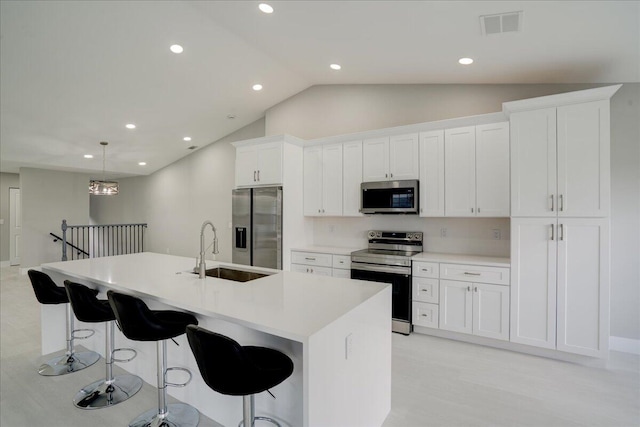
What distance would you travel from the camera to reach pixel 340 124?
193 inches

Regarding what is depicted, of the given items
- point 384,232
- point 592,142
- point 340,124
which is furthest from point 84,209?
point 592,142

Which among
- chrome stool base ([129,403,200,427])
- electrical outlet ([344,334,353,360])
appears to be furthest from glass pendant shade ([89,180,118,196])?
electrical outlet ([344,334,353,360])

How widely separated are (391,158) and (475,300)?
192 centimetres

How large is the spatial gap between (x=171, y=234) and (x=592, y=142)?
7.94m

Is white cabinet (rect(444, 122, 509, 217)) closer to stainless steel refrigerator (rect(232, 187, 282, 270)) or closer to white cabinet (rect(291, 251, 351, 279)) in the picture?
white cabinet (rect(291, 251, 351, 279))

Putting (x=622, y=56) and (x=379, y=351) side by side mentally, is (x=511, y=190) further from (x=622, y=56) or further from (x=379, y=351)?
(x=379, y=351)

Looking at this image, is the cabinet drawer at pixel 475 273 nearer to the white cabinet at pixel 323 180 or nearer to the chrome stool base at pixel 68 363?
the white cabinet at pixel 323 180

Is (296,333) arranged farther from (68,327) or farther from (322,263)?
(322,263)

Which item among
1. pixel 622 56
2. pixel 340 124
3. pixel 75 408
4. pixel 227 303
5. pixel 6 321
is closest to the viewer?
pixel 227 303

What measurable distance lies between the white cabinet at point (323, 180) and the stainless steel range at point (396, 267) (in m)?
0.84

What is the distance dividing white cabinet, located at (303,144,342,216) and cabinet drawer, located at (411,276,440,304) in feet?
4.77

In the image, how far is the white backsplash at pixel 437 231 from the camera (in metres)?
3.74

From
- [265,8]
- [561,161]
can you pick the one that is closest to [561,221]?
[561,161]

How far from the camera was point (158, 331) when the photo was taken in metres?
1.91
